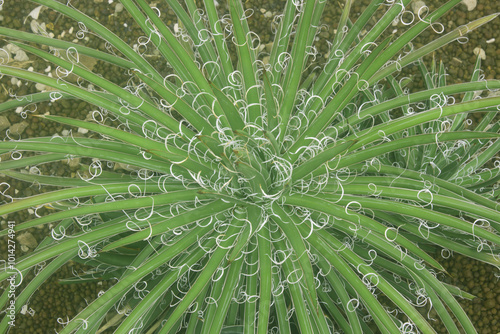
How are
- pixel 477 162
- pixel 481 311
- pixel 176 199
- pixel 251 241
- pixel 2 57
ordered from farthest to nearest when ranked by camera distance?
1. pixel 2 57
2. pixel 481 311
3. pixel 477 162
4. pixel 251 241
5. pixel 176 199

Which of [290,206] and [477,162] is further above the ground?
[477,162]

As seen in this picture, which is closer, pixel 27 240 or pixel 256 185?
pixel 256 185

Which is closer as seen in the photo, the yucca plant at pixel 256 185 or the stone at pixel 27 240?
the yucca plant at pixel 256 185

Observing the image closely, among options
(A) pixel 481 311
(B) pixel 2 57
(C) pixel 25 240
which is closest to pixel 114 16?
(B) pixel 2 57

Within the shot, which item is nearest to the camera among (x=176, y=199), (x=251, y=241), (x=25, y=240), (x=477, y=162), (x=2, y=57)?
(x=176, y=199)

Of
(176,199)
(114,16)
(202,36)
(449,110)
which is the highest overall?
(449,110)

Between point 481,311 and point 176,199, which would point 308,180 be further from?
point 481,311

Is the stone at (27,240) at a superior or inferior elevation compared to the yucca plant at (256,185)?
inferior

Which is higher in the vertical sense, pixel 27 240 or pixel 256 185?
pixel 256 185

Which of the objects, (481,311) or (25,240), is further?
(25,240)

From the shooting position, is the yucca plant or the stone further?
the stone

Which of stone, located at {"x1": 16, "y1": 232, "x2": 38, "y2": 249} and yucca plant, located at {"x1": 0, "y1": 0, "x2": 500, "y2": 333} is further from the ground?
yucca plant, located at {"x1": 0, "y1": 0, "x2": 500, "y2": 333}
